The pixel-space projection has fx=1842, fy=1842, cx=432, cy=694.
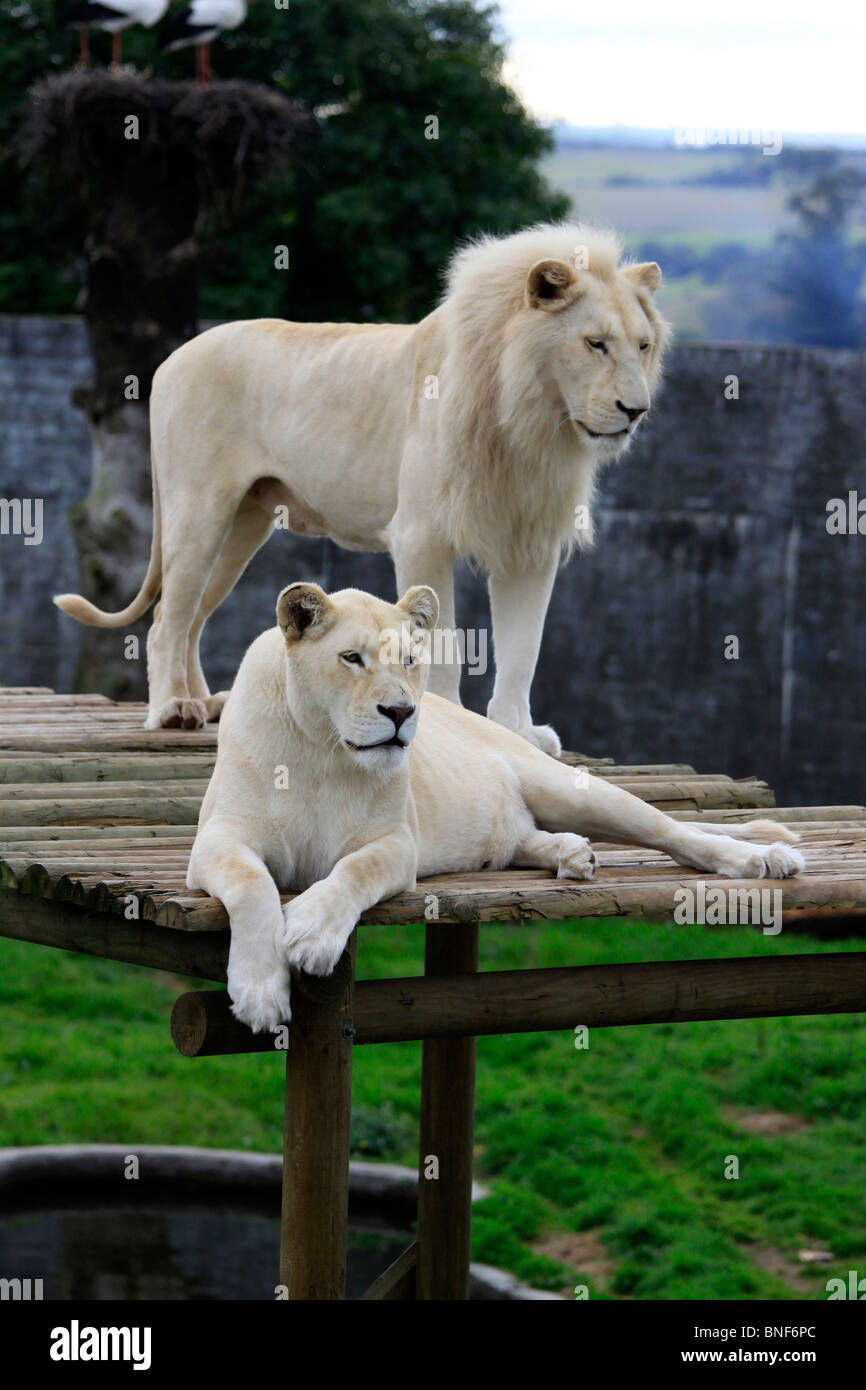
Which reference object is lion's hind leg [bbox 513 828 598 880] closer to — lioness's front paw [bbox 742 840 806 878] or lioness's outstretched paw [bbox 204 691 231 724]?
lioness's front paw [bbox 742 840 806 878]

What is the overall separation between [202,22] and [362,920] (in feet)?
26.0

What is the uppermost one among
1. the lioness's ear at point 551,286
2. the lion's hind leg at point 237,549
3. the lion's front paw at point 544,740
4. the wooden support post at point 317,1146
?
the lioness's ear at point 551,286

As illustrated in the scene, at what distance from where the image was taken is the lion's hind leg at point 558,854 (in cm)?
391

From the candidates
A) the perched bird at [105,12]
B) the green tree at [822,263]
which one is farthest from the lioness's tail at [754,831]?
the green tree at [822,263]

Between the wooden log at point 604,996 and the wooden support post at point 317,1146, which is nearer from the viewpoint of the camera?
the wooden support post at point 317,1146

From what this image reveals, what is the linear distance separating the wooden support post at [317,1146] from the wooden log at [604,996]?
19 cm

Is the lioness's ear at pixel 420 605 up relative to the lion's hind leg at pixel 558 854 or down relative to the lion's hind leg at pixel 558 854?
up

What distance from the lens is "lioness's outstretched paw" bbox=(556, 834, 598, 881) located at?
390 centimetres

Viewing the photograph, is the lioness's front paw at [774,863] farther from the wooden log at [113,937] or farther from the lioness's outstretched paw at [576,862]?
the wooden log at [113,937]

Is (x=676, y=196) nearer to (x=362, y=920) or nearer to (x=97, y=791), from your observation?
(x=97, y=791)

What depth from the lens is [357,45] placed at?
17016 mm

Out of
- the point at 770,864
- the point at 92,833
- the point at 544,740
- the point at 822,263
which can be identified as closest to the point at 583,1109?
the point at 544,740

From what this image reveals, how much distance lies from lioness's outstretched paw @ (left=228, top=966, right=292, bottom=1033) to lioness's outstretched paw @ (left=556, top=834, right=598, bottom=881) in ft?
2.86
